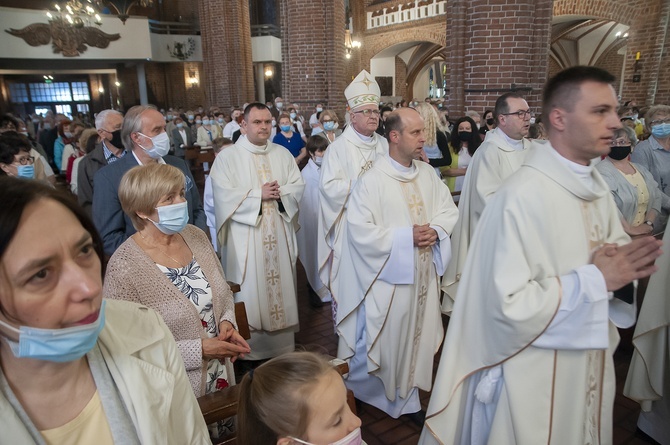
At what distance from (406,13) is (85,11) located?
535 inches

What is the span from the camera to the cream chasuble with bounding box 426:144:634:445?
191 centimetres

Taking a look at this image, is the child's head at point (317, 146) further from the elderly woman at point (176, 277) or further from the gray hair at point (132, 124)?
the elderly woman at point (176, 277)

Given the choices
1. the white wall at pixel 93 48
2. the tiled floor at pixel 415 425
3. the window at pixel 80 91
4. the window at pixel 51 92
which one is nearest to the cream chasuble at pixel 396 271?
the tiled floor at pixel 415 425

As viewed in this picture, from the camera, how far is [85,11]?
17141 millimetres

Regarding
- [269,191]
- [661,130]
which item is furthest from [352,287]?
[661,130]

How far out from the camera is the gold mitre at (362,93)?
4.72 metres

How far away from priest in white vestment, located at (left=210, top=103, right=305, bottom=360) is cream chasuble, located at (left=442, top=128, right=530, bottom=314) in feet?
4.89

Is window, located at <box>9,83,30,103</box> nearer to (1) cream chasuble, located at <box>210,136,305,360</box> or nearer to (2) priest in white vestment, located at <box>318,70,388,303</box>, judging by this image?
(1) cream chasuble, located at <box>210,136,305,360</box>

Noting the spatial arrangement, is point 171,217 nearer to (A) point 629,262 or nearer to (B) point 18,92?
(A) point 629,262

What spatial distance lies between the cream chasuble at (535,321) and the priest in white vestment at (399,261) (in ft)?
3.34

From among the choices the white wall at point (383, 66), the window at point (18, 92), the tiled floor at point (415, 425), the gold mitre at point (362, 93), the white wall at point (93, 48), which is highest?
the white wall at point (93, 48)

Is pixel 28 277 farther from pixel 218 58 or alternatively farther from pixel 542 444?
pixel 218 58

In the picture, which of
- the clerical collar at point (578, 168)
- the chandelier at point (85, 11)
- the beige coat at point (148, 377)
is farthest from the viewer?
the chandelier at point (85, 11)

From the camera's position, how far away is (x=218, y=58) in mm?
18547
